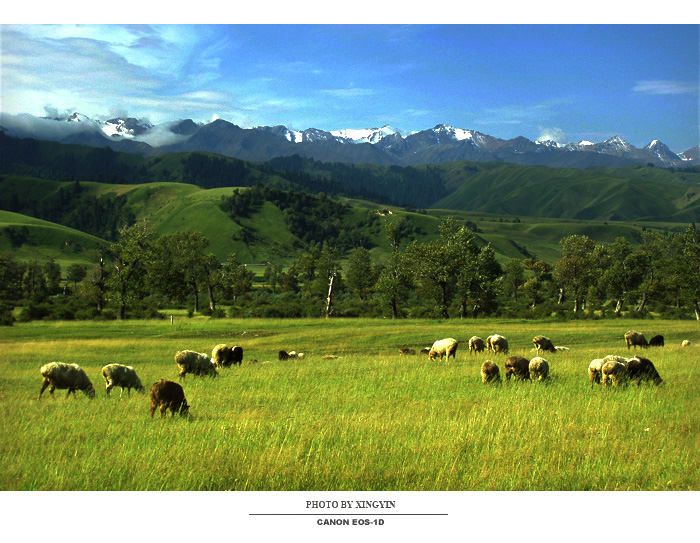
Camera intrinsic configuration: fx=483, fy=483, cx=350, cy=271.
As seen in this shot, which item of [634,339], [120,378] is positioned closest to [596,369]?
[120,378]

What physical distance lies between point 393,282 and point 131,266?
34532 mm

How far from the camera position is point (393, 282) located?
67.9 metres

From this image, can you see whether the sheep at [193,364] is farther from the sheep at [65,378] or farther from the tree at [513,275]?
the tree at [513,275]

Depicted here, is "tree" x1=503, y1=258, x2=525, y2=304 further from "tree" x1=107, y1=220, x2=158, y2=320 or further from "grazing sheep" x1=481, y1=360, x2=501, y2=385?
"grazing sheep" x1=481, y1=360, x2=501, y2=385

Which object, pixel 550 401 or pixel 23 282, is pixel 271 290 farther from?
pixel 550 401

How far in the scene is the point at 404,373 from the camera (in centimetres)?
1952

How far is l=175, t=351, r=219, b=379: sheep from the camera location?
19984 mm

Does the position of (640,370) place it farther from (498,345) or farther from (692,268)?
(692,268)

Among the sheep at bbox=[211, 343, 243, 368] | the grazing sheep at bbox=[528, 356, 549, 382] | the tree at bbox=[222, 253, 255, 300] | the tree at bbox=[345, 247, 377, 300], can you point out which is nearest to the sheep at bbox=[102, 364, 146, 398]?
the sheep at bbox=[211, 343, 243, 368]

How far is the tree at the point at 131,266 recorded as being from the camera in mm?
59200

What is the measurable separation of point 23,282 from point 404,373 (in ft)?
344

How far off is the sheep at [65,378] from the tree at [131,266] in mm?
45685

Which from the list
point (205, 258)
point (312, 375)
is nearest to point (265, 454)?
point (312, 375)

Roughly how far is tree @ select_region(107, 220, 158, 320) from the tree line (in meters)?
0.13
